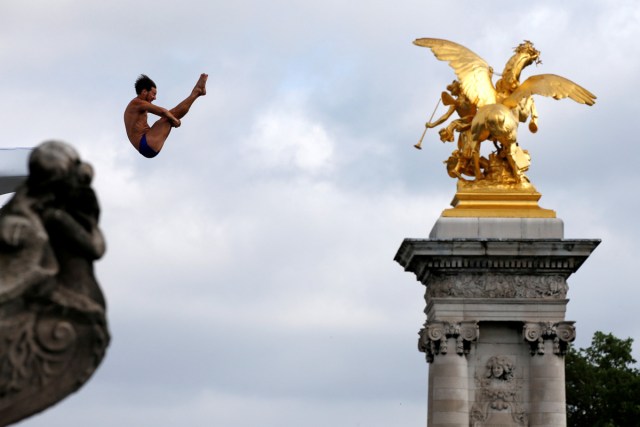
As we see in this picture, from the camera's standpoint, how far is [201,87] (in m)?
15.3

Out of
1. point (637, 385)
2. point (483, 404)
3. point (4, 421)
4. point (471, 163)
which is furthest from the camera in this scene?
point (637, 385)

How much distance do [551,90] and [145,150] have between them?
2608 centimetres

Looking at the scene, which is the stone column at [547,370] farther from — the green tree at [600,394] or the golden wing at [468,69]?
the green tree at [600,394]

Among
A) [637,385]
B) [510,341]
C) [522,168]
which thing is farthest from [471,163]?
[637,385]

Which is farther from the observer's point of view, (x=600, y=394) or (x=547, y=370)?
(x=600, y=394)

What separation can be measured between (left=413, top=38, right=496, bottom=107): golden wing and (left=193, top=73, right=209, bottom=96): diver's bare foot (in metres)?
23.7

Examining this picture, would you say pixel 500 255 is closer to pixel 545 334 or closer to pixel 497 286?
pixel 497 286

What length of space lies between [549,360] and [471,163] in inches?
168

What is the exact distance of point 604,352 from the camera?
6769cm

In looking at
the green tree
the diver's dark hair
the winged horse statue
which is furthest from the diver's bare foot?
the green tree

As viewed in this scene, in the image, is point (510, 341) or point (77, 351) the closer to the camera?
point (77, 351)

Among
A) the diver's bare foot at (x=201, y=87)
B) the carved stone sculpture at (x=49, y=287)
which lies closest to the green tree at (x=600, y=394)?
the diver's bare foot at (x=201, y=87)

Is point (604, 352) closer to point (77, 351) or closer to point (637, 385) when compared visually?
point (637, 385)

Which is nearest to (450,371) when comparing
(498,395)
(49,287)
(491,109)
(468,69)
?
(498,395)
